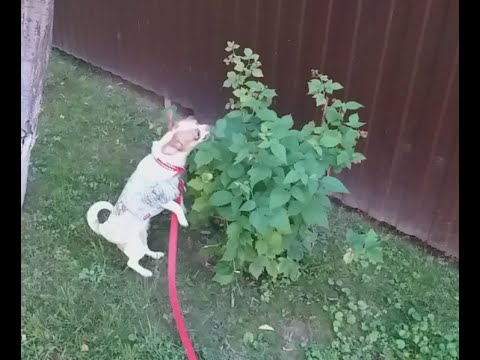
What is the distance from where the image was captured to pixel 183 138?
2.86 meters

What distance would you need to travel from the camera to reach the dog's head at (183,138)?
2.86 metres

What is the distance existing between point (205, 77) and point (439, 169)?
5.46 ft

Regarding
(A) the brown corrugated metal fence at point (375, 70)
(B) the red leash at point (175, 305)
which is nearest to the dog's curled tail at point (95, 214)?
(B) the red leash at point (175, 305)

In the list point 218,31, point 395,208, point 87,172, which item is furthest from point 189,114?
point 395,208

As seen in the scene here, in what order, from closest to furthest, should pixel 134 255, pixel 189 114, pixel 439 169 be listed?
pixel 134 255
pixel 439 169
pixel 189 114

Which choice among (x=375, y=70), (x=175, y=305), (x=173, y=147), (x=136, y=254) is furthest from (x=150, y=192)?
(x=375, y=70)

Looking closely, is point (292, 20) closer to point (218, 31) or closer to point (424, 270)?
point (218, 31)

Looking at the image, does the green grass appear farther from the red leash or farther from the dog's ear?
the dog's ear

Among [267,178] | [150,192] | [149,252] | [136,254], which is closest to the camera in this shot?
[267,178]

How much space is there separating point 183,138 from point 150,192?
0.97 ft

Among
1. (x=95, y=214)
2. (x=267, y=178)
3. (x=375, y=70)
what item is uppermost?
(x=375, y=70)

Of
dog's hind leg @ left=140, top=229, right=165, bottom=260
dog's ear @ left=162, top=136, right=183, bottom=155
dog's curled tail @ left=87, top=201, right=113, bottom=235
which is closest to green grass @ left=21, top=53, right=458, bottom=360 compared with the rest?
dog's hind leg @ left=140, top=229, right=165, bottom=260

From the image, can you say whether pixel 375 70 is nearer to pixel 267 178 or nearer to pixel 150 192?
pixel 267 178
